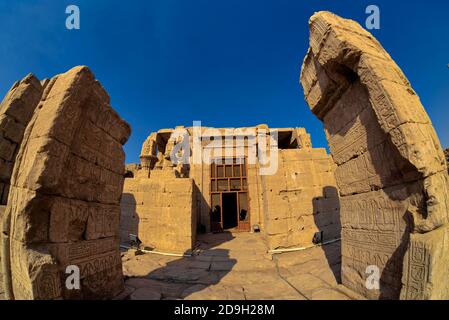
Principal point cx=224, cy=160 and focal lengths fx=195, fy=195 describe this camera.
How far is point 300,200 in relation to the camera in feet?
23.8

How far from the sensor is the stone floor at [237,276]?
139 inches

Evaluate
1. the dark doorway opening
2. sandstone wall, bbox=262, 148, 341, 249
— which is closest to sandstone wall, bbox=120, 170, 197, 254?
sandstone wall, bbox=262, 148, 341, 249

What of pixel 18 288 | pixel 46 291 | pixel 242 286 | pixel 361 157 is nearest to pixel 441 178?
pixel 361 157

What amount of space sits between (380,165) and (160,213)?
728 cm

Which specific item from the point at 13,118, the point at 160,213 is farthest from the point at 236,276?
the point at 13,118

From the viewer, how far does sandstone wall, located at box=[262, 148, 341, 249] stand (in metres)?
6.86

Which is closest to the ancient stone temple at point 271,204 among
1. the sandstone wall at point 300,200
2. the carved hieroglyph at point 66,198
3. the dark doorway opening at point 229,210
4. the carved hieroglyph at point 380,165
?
the sandstone wall at point 300,200

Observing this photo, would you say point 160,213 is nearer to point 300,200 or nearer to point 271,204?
point 271,204

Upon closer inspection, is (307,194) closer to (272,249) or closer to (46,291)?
(272,249)

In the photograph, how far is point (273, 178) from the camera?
23.9ft

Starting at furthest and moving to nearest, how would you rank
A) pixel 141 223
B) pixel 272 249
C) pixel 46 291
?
pixel 141 223 < pixel 272 249 < pixel 46 291

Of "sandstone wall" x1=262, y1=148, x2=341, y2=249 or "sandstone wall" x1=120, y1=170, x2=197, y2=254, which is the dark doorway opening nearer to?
"sandstone wall" x1=120, y1=170, x2=197, y2=254

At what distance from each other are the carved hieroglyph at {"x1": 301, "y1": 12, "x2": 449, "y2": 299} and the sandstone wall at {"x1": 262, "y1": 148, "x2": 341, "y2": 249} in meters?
3.40

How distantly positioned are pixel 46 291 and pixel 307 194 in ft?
23.9
